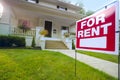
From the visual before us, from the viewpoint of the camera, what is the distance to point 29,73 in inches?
190

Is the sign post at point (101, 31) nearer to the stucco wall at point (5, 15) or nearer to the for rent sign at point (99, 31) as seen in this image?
the for rent sign at point (99, 31)

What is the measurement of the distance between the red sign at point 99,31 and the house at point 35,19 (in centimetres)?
809

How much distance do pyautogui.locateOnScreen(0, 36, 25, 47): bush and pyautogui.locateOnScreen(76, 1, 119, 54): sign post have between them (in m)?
7.87

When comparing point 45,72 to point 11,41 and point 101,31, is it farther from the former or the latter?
point 11,41

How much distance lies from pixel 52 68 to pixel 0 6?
10.1 metres

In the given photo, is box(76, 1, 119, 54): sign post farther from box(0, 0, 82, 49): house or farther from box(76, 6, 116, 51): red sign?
box(0, 0, 82, 49): house

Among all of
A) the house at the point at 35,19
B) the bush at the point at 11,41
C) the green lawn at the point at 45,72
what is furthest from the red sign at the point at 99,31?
the house at the point at 35,19

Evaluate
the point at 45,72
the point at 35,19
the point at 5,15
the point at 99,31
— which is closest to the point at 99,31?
the point at 99,31

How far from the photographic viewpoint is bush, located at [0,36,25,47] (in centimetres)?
1061

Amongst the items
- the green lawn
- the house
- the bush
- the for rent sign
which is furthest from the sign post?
the house

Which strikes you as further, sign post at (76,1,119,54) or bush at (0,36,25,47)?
bush at (0,36,25,47)

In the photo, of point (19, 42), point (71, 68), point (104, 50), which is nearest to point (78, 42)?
point (104, 50)

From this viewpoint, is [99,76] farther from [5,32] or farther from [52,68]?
[5,32]

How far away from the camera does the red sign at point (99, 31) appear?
9.99ft
